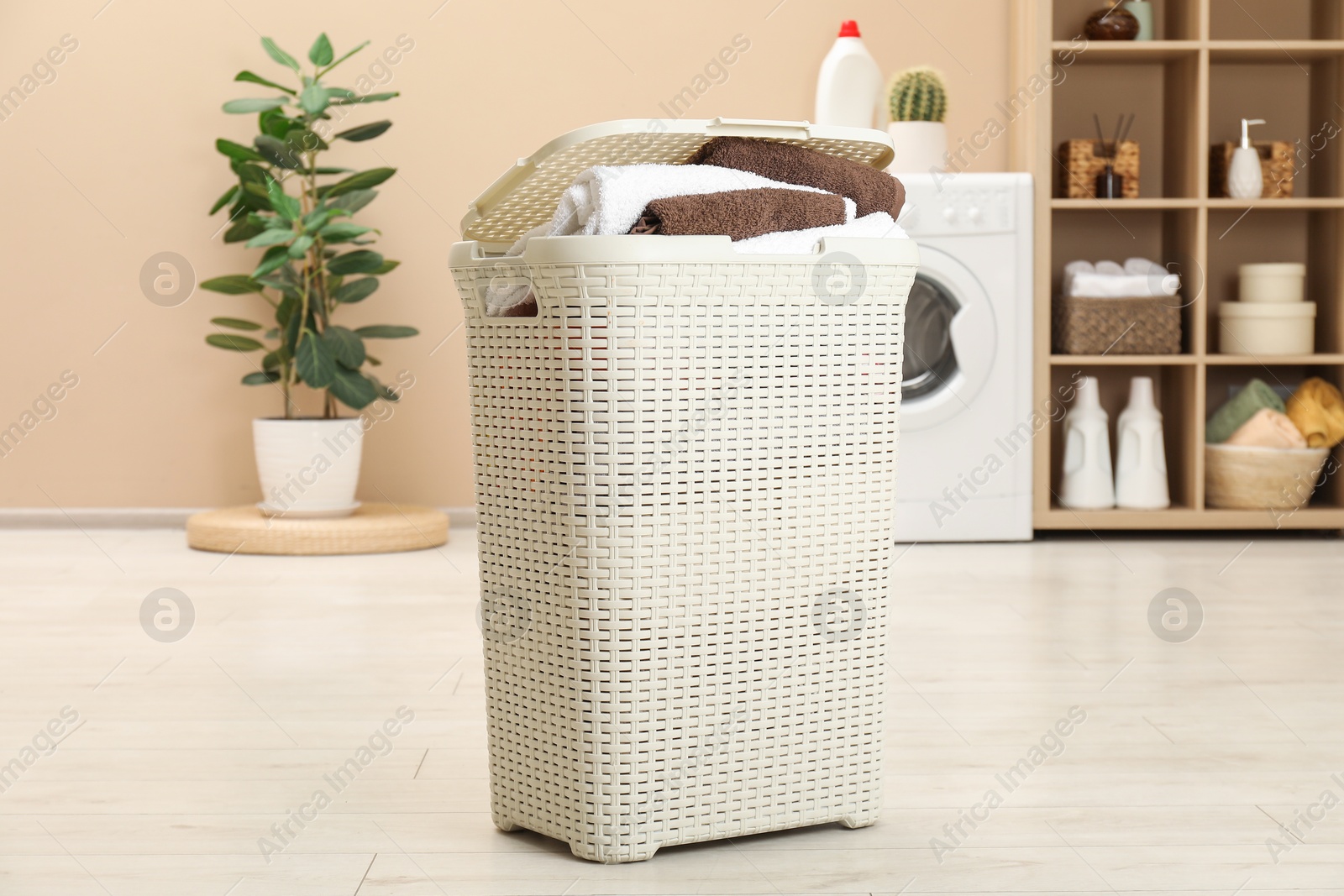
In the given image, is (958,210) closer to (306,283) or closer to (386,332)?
(386,332)

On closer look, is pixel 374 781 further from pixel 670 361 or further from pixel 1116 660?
pixel 1116 660

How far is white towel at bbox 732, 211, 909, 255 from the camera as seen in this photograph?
1.03m

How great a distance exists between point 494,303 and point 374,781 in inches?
19.3

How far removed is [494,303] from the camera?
3.50ft

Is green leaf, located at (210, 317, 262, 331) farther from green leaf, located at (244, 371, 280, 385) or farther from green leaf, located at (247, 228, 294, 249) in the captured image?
green leaf, located at (247, 228, 294, 249)

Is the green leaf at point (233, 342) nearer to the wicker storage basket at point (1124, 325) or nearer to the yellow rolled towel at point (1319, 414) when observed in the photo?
the wicker storage basket at point (1124, 325)

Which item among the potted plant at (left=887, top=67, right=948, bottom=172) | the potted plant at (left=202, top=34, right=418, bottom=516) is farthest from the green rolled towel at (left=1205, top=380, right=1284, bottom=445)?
the potted plant at (left=202, top=34, right=418, bottom=516)

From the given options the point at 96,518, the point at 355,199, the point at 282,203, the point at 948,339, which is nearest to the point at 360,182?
the point at 355,199

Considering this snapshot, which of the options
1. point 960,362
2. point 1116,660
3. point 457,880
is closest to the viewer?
point 457,880

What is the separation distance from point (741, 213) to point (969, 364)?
186 cm

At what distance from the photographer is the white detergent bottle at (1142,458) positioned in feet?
9.47

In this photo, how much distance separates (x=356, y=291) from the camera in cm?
286

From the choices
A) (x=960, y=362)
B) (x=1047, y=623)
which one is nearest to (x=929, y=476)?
(x=960, y=362)

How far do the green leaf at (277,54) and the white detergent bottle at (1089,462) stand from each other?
194cm
